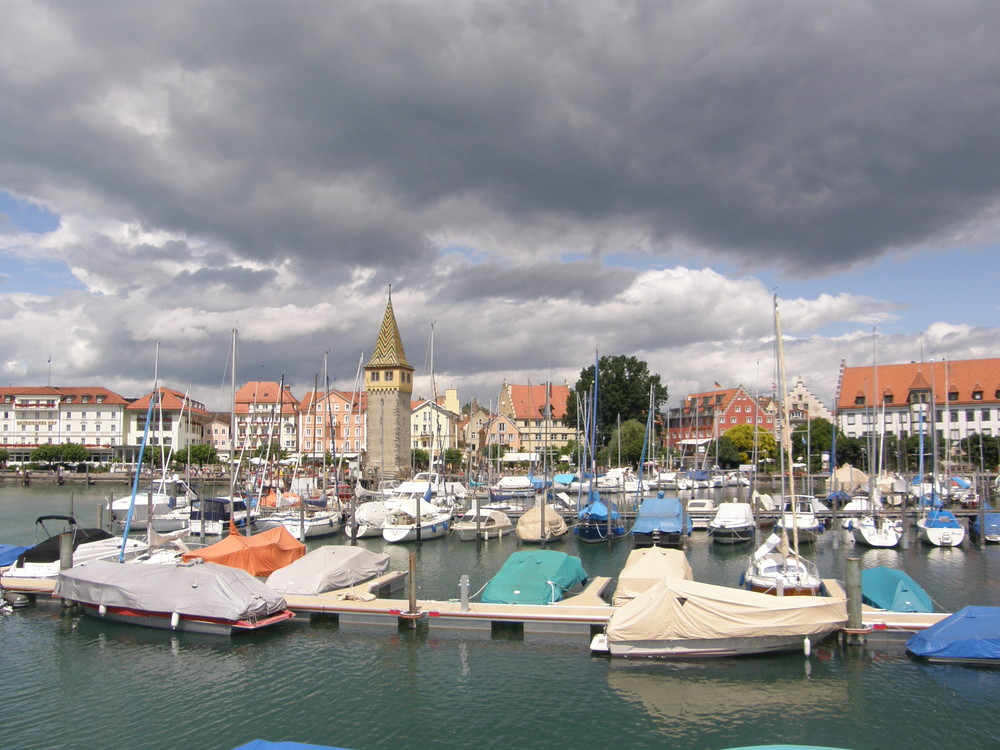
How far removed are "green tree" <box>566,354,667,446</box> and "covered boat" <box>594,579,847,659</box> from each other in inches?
3861

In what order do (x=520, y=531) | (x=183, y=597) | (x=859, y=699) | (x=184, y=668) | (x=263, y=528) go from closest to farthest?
(x=859, y=699)
(x=184, y=668)
(x=183, y=597)
(x=520, y=531)
(x=263, y=528)

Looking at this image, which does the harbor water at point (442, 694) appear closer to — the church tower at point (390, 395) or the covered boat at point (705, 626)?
the covered boat at point (705, 626)

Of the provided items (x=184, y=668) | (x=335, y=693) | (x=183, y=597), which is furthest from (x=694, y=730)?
(x=183, y=597)

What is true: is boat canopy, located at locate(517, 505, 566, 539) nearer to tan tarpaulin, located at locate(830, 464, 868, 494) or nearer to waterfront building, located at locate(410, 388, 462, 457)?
tan tarpaulin, located at locate(830, 464, 868, 494)

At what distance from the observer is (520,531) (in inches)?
1886

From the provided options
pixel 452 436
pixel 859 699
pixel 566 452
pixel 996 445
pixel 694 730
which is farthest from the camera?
pixel 452 436

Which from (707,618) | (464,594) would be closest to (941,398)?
(707,618)

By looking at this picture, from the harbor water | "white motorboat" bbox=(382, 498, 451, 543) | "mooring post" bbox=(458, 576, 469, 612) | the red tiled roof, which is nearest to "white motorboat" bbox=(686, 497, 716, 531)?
"white motorboat" bbox=(382, 498, 451, 543)

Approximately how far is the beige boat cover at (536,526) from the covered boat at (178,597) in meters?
22.5

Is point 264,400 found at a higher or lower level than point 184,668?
higher

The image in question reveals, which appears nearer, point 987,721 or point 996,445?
Answer: point 987,721

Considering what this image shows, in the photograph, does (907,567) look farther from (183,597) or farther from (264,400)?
(264,400)

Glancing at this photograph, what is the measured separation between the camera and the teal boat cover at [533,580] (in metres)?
27.8

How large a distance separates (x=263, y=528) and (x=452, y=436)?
9905 centimetres
